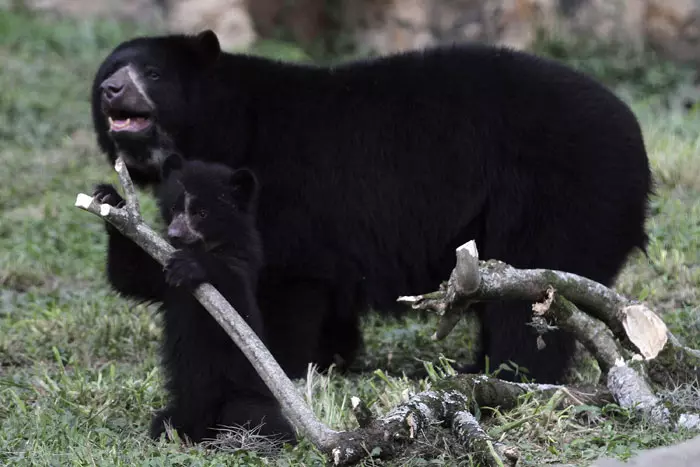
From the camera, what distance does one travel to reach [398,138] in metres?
5.49

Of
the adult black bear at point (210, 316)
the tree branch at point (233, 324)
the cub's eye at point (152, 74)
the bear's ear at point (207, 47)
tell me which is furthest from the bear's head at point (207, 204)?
the bear's ear at point (207, 47)

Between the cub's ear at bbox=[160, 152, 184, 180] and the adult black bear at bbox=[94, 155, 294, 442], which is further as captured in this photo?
the cub's ear at bbox=[160, 152, 184, 180]

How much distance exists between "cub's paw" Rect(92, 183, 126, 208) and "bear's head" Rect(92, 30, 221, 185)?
945 mm

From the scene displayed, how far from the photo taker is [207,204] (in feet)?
14.1

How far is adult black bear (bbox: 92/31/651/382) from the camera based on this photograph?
17.6ft

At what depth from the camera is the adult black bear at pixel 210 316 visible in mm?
4262

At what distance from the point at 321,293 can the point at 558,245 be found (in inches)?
47.3

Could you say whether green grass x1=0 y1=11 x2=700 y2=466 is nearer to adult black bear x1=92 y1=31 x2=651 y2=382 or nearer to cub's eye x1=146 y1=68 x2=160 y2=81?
adult black bear x1=92 y1=31 x2=651 y2=382

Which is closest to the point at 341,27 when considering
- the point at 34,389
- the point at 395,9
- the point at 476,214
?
the point at 395,9

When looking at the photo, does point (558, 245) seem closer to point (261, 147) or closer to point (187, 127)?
point (261, 147)

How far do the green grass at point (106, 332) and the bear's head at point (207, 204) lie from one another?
0.80m

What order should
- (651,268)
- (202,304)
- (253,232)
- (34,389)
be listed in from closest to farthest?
1. (202,304)
2. (253,232)
3. (34,389)
4. (651,268)

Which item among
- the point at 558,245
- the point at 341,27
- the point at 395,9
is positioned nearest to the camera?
the point at 558,245

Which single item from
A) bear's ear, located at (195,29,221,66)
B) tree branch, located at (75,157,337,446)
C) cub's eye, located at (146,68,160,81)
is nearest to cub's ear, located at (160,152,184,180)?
tree branch, located at (75,157,337,446)
